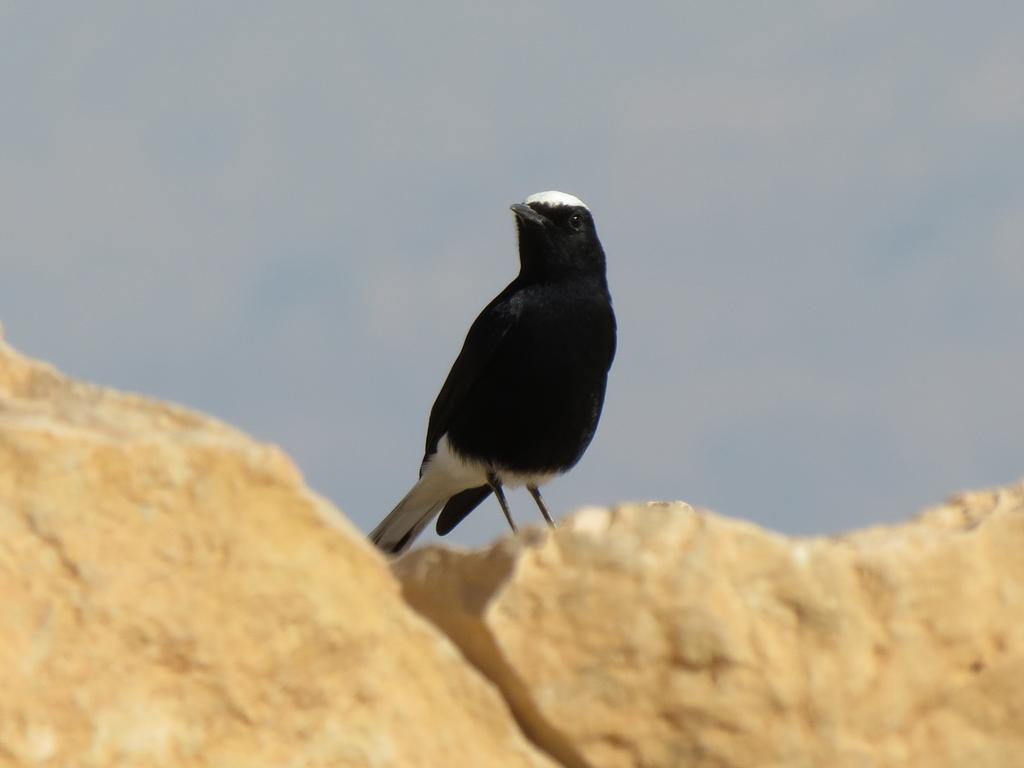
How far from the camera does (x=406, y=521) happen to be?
36.0 feet

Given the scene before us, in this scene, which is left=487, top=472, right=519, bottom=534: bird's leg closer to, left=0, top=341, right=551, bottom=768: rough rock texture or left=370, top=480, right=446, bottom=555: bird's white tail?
left=370, top=480, right=446, bottom=555: bird's white tail

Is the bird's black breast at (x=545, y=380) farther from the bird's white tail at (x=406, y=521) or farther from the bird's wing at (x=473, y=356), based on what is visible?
the bird's white tail at (x=406, y=521)

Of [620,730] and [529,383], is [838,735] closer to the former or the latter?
[620,730]

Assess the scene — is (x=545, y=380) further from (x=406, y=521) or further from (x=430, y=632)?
(x=430, y=632)

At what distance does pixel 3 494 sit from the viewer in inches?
137

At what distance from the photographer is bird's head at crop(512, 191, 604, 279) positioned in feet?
33.3

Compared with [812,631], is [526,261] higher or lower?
higher

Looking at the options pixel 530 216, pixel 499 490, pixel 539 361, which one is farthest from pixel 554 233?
pixel 499 490

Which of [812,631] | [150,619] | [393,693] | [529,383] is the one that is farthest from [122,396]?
[529,383]

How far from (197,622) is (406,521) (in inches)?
292

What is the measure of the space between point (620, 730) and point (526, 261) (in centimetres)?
678

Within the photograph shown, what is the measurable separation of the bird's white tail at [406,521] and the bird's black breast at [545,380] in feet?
2.05

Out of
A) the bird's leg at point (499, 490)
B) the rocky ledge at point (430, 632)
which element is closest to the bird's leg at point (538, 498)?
the bird's leg at point (499, 490)

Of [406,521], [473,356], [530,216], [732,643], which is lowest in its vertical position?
[406,521]
